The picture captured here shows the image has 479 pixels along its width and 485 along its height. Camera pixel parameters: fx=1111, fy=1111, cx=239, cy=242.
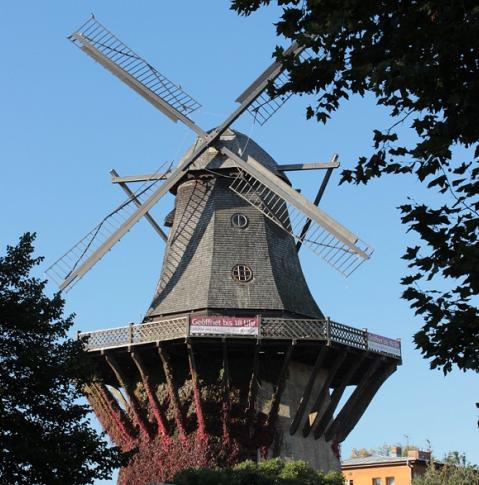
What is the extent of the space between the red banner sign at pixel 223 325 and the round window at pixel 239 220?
462 cm

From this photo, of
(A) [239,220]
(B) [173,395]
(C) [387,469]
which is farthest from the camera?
(C) [387,469]

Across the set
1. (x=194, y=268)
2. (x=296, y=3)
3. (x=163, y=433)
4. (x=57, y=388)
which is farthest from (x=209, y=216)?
(x=296, y=3)

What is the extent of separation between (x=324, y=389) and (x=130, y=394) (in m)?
6.00

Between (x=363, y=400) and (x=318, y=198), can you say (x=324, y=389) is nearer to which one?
(x=363, y=400)

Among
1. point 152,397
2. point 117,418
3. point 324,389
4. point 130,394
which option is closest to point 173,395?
point 152,397

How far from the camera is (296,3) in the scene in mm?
14492

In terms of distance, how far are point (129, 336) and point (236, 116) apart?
27.8ft

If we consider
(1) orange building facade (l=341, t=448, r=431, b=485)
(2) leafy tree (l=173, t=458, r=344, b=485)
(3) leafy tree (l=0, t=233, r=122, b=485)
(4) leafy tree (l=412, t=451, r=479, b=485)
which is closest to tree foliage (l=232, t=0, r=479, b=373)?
(3) leafy tree (l=0, t=233, r=122, b=485)

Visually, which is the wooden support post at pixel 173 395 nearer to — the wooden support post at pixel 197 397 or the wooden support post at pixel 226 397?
the wooden support post at pixel 197 397

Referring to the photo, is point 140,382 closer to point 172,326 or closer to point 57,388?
point 172,326

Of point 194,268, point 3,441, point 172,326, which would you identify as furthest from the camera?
point 194,268

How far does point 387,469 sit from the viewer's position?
5434 cm

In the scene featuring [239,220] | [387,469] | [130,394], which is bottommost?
[130,394]

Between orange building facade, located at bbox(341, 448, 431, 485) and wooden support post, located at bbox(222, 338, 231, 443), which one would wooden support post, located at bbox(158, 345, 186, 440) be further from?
orange building facade, located at bbox(341, 448, 431, 485)
